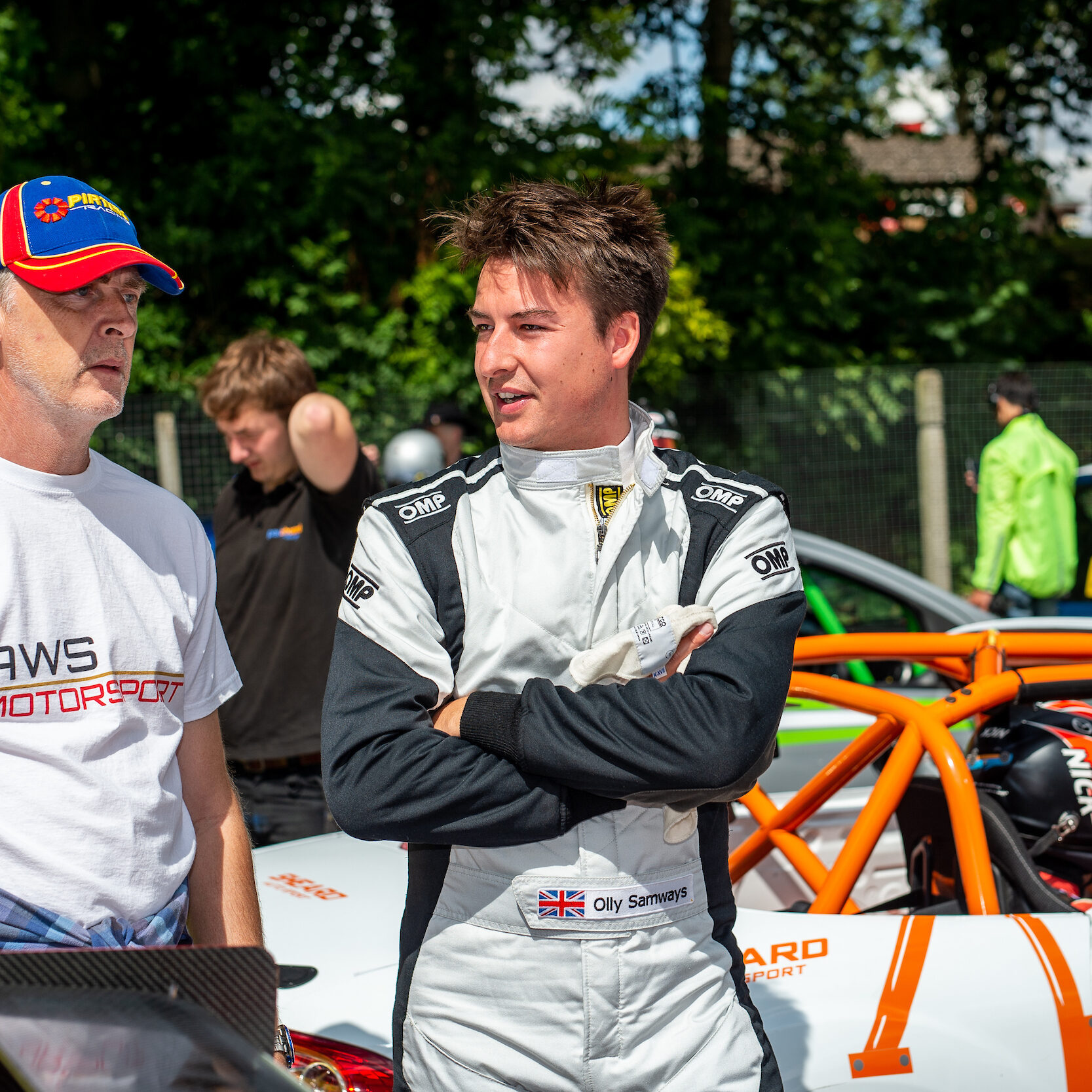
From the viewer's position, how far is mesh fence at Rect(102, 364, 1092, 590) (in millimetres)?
10516

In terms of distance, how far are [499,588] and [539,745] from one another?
26 cm

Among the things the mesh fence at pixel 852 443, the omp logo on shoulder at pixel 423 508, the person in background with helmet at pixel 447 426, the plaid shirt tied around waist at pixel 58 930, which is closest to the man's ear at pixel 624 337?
the omp logo on shoulder at pixel 423 508

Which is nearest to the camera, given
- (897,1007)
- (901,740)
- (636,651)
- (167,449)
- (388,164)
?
(636,651)

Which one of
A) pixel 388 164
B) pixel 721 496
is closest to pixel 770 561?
pixel 721 496

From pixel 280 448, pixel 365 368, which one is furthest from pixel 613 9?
pixel 280 448

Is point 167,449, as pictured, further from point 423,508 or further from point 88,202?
point 423,508

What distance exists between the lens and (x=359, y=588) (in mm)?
1780

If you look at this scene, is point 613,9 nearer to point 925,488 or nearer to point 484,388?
point 925,488

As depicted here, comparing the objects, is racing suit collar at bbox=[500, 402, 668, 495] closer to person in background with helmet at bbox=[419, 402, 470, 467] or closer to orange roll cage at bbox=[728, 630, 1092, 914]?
orange roll cage at bbox=[728, 630, 1092, 914]

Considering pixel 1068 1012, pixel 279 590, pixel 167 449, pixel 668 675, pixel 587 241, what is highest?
pixel 587 241

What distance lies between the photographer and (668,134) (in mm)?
11547

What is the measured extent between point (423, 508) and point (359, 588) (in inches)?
6.1

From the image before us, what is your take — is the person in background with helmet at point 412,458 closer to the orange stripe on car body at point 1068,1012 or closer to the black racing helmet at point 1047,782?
the black racing helmet at point 1047,782

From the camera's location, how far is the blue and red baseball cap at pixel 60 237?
168cm
